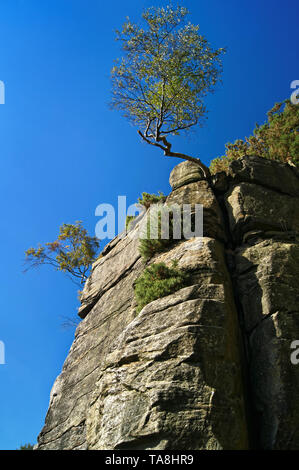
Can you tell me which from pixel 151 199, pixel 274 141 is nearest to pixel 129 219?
pixel 151 199

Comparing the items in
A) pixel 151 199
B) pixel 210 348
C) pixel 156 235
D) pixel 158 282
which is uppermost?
pixel 151 199

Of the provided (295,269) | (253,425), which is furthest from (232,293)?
(253,425)

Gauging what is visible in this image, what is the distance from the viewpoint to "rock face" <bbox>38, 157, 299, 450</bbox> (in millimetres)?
8336

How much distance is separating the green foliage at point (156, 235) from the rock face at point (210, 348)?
54 cm

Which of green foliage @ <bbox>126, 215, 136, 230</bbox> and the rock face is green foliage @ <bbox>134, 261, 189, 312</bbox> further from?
green foliage @ <bbox>126, 215, 136, 230</bbox>

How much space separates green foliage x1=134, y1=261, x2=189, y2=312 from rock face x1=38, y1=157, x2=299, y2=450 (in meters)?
0.40

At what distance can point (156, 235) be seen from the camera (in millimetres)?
14453

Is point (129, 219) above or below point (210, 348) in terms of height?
above

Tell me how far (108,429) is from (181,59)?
58.9ft

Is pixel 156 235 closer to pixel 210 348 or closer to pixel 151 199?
pixel 151 199

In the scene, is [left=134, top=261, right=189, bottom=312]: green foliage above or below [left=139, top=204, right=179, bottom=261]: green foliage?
below

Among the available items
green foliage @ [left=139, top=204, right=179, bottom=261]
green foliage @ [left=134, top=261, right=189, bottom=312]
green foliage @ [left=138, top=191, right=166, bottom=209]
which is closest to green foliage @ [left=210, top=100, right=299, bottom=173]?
green foliage @ [left=138, top=191, right=166, bottom=209]

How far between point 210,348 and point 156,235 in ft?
19.7

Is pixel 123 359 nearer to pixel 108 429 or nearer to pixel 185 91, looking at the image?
pixel 108 429
